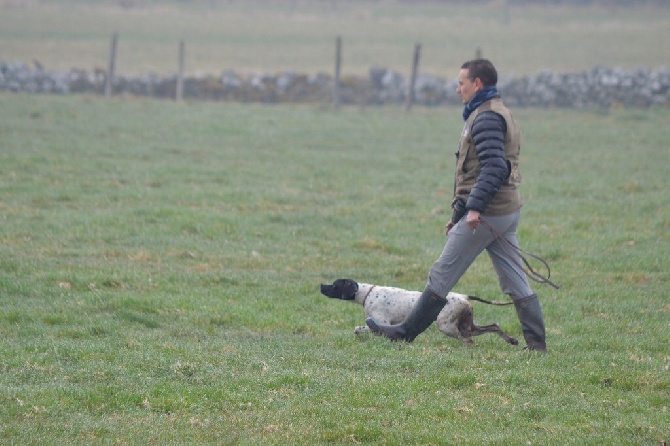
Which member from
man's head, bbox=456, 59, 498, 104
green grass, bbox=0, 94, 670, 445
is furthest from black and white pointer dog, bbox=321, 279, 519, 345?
man's head, bbox=456, 59, 498, 104

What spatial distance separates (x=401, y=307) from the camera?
9016 mm

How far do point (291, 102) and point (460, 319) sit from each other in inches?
1002

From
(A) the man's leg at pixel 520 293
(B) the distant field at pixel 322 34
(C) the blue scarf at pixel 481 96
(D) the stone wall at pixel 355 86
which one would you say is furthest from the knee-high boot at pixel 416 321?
(B) the distant field at pixel 322 34

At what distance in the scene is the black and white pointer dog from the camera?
8695 mm

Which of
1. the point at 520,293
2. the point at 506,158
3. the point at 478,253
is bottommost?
the point at 520,293

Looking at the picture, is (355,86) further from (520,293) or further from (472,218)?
(472,218)

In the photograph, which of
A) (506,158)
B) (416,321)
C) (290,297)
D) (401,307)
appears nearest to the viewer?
(506,158)

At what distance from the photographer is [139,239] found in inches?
496

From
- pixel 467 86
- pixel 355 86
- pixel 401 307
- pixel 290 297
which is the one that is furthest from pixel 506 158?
pixel 355 86

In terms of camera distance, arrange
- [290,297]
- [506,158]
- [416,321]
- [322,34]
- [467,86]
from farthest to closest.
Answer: [322,34], [290,297], [416,321], [467,86], [506,158]

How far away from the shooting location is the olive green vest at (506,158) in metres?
7.99

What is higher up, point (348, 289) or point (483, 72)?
point (483, 72)

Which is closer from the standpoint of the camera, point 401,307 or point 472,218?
point 472,218

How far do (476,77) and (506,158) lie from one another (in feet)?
→ 2.27
